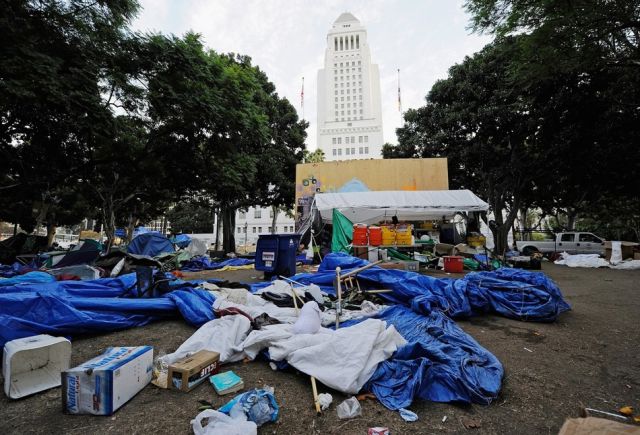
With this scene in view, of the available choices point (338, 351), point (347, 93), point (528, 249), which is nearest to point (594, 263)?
point (528, 249)

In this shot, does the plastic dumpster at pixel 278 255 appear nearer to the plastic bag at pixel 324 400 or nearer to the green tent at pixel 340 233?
the green tent at pixel 340 233

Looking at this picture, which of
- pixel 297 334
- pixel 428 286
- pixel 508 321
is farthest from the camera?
pixel 428 286

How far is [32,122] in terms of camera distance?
27.7ft

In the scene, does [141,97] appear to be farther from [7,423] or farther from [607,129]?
[607,129]

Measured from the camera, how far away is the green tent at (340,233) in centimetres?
1077

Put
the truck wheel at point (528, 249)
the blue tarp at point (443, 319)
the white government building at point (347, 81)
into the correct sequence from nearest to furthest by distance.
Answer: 1. the blue tarp at point (443, 319)
2. the truck wheel at point (528, 249)
3. the white government building at point (347, 81)

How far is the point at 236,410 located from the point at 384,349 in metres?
1.27

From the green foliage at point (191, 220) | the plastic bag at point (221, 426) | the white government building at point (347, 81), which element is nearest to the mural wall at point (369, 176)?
the plastic bag at point (221, 426)

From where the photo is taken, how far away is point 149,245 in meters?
11.1

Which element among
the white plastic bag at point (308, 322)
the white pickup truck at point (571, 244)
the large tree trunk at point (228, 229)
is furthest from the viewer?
the large tree trunk at point (228, 229)

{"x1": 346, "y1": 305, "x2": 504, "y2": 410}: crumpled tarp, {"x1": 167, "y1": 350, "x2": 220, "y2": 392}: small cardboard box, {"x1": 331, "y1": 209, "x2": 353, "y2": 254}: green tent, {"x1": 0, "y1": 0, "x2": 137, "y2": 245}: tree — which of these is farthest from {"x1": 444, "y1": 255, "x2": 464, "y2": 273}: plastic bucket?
{"x1": 0, "y1": 0, "x2": 137, "y2": 245}: tree

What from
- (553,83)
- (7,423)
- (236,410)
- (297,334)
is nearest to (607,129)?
(553,83)

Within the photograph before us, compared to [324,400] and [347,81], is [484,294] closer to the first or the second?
[324,400]

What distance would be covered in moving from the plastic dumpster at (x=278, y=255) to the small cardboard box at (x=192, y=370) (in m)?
4.49
